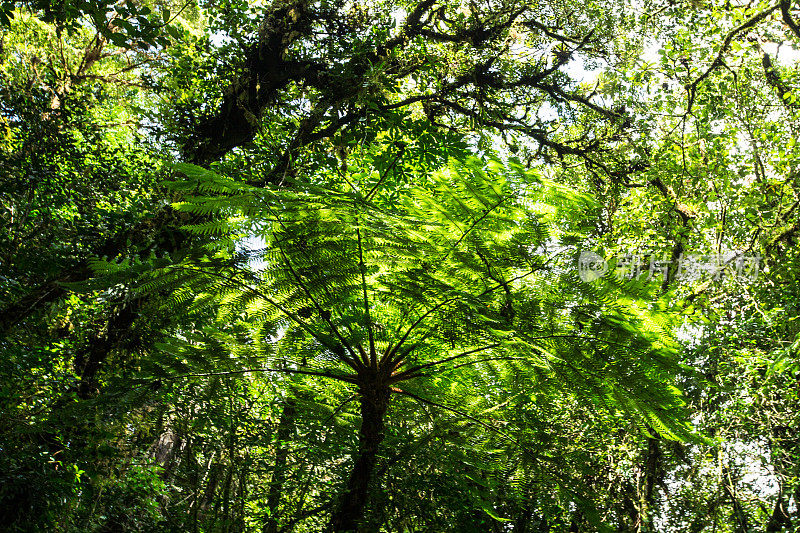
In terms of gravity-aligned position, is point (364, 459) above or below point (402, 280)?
below

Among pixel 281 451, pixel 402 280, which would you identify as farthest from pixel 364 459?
pixel 402 280

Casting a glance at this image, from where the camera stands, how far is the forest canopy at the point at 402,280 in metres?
2.64

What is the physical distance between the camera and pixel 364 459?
2.80m

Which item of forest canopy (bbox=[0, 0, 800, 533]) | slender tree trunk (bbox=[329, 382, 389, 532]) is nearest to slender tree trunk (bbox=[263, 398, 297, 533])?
forest canopy (bbox=[0, 0, 800, 533])

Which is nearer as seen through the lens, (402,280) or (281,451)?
(402,280)

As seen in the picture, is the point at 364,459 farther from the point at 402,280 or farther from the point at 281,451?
the point at 402,280

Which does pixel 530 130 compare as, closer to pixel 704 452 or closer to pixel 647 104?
pixel 647 104

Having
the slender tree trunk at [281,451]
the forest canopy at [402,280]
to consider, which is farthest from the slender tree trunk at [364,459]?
the slender tree trunk at [281,451]

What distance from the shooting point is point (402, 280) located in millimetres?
2688

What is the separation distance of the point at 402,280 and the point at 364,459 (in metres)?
1.00

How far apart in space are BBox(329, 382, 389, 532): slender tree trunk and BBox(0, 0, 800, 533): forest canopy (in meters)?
0.02

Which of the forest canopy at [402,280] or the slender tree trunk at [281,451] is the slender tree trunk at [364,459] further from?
the slender tree trunk at [281,451]

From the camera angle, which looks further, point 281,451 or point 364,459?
point 281,451

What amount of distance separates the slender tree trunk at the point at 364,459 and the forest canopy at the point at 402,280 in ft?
0.07
